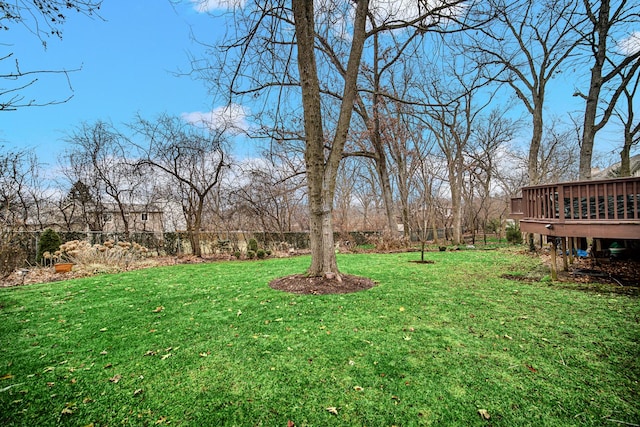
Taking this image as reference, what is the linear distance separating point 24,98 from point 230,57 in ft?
14.1

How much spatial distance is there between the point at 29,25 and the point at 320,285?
4.61 metres

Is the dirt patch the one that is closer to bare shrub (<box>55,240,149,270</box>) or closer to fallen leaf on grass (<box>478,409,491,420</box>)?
fallen leaf on grass (<box>478,409,491,420</box>)

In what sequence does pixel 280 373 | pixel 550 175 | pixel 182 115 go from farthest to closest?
pixel 550 175 → pixel 182 115 → pixel 280 373

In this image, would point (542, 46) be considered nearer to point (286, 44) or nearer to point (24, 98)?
point (286, 44)

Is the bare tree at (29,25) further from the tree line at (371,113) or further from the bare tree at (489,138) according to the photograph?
the bare tree at (489,138)

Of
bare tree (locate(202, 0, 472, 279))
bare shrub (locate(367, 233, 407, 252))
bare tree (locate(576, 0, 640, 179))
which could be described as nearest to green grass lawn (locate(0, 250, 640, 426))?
bare tree (locate(202, 0, 472, 279))

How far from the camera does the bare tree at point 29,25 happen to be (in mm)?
1890

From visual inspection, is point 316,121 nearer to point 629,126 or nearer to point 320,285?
point 320,285

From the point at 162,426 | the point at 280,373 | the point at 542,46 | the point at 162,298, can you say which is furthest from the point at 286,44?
the point at 542,46

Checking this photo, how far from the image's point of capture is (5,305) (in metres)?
4.62

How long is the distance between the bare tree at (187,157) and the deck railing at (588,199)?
10.3 m

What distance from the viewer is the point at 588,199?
4527 mm

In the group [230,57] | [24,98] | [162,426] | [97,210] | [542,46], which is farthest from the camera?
[97,210]

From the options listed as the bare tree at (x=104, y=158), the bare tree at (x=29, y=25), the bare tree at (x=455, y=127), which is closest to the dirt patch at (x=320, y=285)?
the bare tree at (x=29, y=25)
